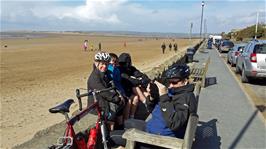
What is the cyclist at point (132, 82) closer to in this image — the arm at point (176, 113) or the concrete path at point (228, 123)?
the concrete path at point (228, 123)

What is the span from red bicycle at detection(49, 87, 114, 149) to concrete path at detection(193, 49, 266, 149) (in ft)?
5.40

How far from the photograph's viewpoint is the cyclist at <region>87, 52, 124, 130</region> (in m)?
4.88

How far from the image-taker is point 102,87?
4984 mm

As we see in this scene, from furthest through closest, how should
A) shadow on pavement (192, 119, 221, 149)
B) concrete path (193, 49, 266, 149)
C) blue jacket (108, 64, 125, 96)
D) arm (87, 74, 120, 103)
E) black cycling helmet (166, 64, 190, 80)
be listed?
blue jacket (108, 64, 125, 96) < concrete path (193, 49, 266, 149) < shadow on pavement (192, 119, 221, 149) < arm (87, 74, 120, 103) < black cycling helmet (166, 64, 190, 80)

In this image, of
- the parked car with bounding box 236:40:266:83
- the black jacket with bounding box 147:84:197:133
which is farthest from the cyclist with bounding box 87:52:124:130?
the parked car with bounding box 236:40:266:83

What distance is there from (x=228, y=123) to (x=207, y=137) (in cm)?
122

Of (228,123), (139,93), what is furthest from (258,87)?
(139,93)

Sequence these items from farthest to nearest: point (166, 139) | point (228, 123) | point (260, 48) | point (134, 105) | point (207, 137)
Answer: point (260, 48) → point (228, 123) → point (134, 105) → point (207, 137) → point (166, 139)

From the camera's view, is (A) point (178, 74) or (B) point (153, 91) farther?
(B) point (153, 91)

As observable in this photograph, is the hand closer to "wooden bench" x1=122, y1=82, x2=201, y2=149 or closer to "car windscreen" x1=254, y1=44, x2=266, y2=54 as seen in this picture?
"wooden bench" x1=122, y1=82, x2=201, y2=149

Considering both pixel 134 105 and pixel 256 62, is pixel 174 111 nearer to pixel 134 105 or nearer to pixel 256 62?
pixel 134 105

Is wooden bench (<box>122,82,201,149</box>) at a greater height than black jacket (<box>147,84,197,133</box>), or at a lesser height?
lesser

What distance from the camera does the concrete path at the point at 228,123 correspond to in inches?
221

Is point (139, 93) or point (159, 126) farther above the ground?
point (159, 126)
